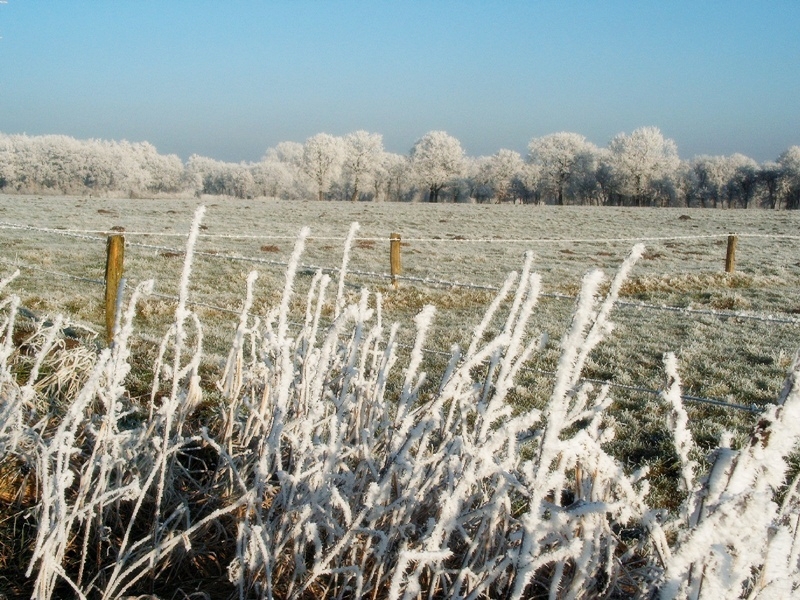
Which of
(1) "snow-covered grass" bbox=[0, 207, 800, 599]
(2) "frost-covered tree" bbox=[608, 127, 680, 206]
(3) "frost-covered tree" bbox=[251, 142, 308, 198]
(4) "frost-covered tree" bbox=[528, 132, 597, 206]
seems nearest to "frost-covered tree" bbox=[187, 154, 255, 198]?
(3) "frost-covered tree" bbox=[251, 142, 308, 198]

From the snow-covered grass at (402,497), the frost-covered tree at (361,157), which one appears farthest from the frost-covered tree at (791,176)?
the snow-covered grass at (402,497)

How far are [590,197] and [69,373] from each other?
87.8 metres

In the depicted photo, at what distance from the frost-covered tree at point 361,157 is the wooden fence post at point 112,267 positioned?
79494mm

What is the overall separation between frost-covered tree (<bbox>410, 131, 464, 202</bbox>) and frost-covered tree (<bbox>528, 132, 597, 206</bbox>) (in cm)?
1177

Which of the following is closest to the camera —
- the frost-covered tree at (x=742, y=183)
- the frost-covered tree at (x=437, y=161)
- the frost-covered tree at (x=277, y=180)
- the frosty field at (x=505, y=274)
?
the frosty field at (x=505, y=274)

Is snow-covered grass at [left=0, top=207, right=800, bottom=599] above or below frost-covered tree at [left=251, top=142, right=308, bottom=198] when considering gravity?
below

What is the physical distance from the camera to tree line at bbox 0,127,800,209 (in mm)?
77438

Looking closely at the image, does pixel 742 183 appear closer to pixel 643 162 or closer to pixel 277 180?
pixel 643 162

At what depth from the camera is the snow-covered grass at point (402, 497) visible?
47.6 inches

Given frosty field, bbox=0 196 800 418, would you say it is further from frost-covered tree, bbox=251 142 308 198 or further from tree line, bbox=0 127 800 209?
frost-covered tree, bbox=251 142 308 198

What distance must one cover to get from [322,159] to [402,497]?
83.8 meters

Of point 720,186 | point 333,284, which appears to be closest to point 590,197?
point 720,186

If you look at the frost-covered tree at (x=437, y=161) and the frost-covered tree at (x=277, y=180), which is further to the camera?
the frost-covered tree at (x=277, y=180)

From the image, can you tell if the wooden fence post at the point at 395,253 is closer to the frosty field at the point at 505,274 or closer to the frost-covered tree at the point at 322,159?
the frosty field at the point at 505,274
